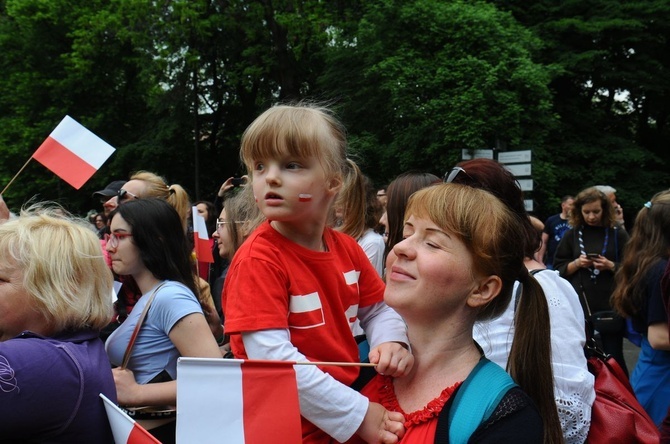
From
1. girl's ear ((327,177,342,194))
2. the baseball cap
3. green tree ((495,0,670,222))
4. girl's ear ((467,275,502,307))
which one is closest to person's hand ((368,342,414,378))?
girl's ear ((467,275,502,307))

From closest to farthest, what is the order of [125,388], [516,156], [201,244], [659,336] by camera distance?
[125,388]
[659,336]
[201,244]
[516,156]

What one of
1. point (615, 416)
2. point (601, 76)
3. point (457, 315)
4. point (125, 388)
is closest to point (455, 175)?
point (457, 315)

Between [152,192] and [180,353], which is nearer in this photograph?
[180,353]

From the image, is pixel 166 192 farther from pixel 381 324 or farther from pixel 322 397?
pixel 322 397

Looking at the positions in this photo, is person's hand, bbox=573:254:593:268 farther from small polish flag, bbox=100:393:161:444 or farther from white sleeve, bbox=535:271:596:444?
small polish flag, bbox=100:393:161:444

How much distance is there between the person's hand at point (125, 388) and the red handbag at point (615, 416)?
1.70 m

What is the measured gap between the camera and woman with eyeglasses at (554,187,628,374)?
22.6ft

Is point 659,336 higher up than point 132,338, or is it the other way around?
point 132,338

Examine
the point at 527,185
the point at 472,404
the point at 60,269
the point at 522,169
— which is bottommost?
the point at 527,185

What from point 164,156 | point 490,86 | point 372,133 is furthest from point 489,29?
point 164,156

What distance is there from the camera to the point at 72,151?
455 centimetres

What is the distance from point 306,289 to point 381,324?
0.32 meters

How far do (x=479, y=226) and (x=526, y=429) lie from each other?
52cm

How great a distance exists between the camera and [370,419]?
5.98 feet
